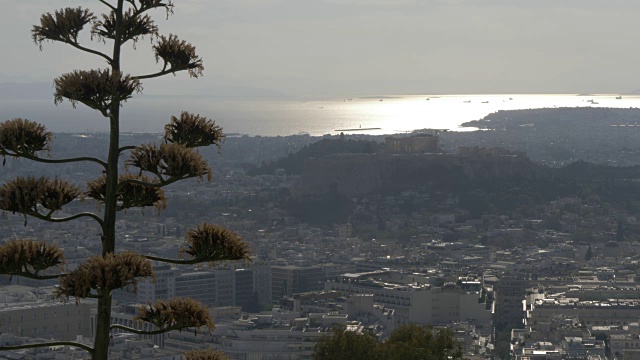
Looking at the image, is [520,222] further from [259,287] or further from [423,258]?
[259,287]

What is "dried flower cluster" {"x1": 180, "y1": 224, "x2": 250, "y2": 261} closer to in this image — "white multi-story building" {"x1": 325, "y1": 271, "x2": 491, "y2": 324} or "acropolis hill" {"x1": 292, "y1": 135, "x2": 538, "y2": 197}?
"white multi-story building" {"x1": 325, "y1": 271, "x2": 491, "y2": 324}

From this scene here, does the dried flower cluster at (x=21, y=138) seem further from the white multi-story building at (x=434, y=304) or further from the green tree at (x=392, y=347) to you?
the white multi-story building at (x=434, y=304)

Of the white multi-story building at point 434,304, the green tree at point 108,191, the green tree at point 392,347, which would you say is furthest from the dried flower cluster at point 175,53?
the white multi-story building at point 434,304

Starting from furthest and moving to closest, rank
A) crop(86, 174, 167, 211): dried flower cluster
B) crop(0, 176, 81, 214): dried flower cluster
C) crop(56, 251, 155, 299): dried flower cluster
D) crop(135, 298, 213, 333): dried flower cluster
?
crop(86, 174, 167, 211): dried flower cluster < crop(135, 298, 213, 333): dried flower cluster < crop(0, 176, 81, 214): dried flower cluster < crop(56, 251, 155, 299): dried flower cluster

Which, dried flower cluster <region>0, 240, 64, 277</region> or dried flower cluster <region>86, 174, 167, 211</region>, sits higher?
dried flower cluster <region>86, 174, 167, 211</region>

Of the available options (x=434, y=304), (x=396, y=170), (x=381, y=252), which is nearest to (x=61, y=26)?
(x=434, y=304)

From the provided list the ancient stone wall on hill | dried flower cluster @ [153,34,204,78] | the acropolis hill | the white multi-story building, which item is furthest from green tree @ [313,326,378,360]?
the ancient stone wall on hill
